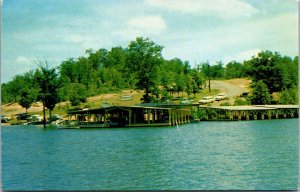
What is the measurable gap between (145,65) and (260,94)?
4533mm

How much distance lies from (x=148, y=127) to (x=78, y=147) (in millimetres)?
6136

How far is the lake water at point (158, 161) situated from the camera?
27.6ft

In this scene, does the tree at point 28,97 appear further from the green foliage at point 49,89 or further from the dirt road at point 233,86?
the dirt road at point 233,86

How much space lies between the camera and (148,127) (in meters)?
19.2

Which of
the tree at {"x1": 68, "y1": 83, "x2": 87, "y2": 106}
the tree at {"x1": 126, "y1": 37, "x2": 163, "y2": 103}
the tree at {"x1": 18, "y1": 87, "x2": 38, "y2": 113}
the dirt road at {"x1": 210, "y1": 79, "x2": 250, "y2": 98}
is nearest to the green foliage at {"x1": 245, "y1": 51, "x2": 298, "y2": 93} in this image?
the dirt road at {"x1": 210, "y1": 79, "x2": 250, "y2": 98}

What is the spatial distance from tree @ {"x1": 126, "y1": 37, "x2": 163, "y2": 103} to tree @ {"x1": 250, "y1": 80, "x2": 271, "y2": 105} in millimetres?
3449

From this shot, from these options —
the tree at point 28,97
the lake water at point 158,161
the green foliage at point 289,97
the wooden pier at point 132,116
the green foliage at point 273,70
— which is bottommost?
the lake water at point 158,161

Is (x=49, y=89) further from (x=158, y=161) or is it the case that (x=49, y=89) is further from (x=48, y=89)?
(x=158, y=161)

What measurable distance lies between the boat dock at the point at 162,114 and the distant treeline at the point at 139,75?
0.58m

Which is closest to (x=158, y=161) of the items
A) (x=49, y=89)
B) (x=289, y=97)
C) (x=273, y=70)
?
(x=273, y=70)

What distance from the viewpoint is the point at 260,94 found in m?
17.7

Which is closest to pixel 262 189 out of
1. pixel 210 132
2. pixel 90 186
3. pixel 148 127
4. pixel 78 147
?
pixel 90 186

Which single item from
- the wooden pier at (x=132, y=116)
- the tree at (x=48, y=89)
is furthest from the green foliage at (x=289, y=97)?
the tree at (x=48, y=89)

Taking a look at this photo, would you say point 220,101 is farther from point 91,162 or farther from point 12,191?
point 12,191
